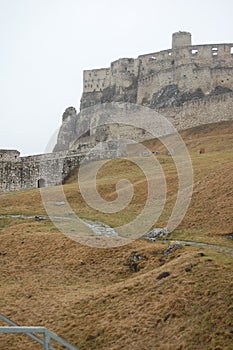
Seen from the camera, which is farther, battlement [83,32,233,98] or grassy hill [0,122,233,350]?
battlement [83,32,233,98]

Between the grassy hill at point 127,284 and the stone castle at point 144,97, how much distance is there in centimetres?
1836

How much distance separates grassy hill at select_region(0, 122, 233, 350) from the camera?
1794cm

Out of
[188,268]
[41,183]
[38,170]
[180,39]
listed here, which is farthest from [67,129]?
[188,268]

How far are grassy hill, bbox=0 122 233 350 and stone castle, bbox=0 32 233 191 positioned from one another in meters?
18.4

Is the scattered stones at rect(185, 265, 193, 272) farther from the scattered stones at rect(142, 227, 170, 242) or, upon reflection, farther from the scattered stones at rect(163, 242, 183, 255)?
the scattered stones at rect(142, 227, 170, 242)

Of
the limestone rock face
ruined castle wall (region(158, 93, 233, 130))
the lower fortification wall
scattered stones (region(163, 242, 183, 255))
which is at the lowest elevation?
scattered stones (region(163, 242, 183, 255))

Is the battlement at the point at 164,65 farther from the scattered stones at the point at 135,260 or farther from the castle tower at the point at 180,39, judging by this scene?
the scattered stones at the point at 135,260

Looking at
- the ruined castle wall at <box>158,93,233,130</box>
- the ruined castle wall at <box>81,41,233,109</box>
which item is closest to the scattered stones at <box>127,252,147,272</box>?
the ruined castle wall at <box>158,93,233,130</box>

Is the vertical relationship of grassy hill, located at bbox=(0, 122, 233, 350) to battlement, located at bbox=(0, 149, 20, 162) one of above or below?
below

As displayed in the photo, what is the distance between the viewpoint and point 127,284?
71.7 ft

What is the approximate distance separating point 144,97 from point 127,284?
253ft

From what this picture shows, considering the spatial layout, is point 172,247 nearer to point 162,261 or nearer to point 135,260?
point 162,261

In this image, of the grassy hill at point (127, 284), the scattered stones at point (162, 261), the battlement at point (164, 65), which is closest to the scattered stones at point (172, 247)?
the grassy hill at point (127, 284)

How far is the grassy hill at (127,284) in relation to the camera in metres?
17.9
